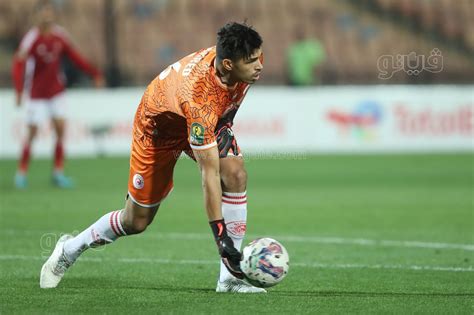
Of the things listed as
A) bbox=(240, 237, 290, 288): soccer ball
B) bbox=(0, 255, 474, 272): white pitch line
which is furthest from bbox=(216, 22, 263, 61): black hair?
bbox=(0, 255, 474, 272): white pitch line

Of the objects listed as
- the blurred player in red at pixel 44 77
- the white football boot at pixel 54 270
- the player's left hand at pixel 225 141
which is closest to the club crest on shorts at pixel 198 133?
the player's left hand at pixel 225 141

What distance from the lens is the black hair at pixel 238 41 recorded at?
5.91 metres

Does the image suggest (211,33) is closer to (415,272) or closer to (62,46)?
(62,46)

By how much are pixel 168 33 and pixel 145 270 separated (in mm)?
17293

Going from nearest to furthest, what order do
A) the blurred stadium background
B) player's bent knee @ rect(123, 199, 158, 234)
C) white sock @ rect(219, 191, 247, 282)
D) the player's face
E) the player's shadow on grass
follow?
the player's face → the player's shadow on grass → white sock @ rect(219, 191, 247, 282) → player's bent knee @ rect(123, 199, 158, 234) → the blurred stadium background

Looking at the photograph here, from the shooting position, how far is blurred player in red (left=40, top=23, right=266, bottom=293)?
19.4ft

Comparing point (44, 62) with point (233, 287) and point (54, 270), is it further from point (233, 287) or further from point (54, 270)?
point (233, 287)

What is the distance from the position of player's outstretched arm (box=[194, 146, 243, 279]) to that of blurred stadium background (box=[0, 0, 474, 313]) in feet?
1.01

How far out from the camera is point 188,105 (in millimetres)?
5965

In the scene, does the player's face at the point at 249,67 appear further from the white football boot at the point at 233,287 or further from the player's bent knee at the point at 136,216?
the white football boot at the point at 233,287

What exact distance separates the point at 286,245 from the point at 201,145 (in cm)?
341

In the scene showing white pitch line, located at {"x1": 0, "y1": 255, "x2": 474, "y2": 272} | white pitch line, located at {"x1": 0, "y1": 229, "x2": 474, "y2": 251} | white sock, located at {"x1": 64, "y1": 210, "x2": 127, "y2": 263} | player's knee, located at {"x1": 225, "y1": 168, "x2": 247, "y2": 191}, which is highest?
player's knee, located at {"x1": 225, "y1": 168, "x2": 247, "y2": 191}

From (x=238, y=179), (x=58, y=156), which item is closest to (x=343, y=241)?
(x=238, y=179)

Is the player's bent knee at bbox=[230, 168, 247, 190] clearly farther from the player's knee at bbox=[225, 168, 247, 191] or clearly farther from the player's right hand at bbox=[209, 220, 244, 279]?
the player's right hand at bbox=[209, 220, 244, 279]
